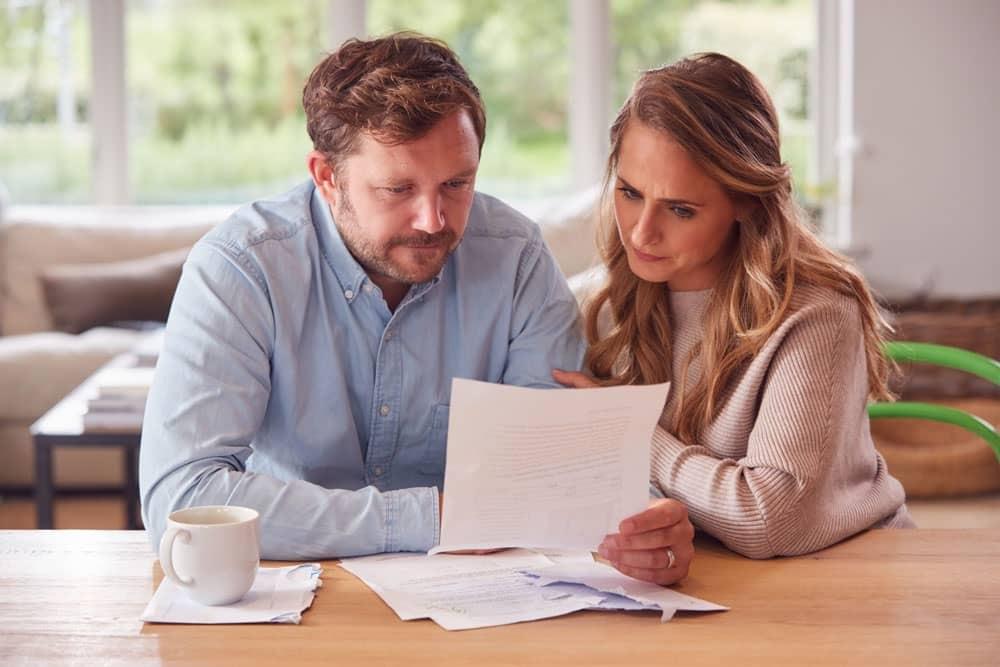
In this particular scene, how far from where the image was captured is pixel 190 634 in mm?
1070

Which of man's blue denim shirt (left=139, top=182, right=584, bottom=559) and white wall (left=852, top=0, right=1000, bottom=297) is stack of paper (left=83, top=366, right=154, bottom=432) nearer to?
man's blue denim shirt (left=139, top=182, right=584, bottom=559)

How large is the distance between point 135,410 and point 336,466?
1060 millimetres

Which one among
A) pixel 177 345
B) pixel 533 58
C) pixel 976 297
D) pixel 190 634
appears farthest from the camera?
pixel 533 58

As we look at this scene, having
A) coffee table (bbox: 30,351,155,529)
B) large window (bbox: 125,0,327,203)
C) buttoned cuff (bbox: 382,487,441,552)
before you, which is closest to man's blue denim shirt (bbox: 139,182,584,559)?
buttoned cuff (bbox: 382,487,441,552)

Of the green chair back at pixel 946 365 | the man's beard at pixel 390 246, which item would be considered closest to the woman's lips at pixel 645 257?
the man's beard at pixel 390 246

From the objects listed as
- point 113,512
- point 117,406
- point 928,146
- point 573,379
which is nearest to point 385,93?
point 573,379

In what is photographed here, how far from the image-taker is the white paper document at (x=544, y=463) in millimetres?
1179

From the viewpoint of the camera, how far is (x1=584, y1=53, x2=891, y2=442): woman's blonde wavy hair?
1513 millimetres

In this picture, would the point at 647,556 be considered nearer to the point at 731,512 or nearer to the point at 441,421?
the point at 731,512

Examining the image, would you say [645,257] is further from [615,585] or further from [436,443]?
[615,585]

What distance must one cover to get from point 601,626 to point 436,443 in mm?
603

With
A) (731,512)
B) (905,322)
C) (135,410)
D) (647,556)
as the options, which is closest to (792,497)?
(731,512)

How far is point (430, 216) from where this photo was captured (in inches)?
60.0

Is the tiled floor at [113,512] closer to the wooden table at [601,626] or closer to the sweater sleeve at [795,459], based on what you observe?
the sweater sleeve at [795,459]
